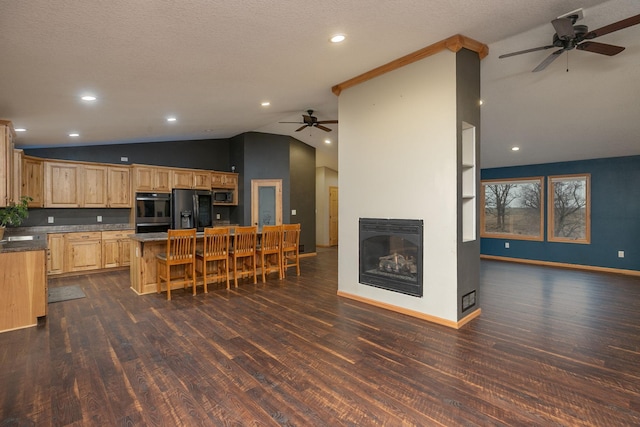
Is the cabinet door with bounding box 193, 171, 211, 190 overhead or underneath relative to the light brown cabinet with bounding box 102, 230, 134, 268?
overhead

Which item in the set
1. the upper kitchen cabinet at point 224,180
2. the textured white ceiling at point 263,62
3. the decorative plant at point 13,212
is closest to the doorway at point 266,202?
the upper kitchen cabinet at point 224,180

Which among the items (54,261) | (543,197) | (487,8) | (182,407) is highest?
(487,8)

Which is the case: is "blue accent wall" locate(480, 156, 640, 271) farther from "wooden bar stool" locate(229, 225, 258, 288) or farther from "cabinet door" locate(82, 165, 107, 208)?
"cabinet door" locate(82, 165, 107, 208)

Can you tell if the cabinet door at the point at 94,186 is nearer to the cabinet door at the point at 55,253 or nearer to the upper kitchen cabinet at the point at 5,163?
the cabinet door at the point at 55,253

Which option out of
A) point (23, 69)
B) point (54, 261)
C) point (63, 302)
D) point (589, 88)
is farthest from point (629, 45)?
point (54, 261)

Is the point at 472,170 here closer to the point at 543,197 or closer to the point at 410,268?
the point at 410,268

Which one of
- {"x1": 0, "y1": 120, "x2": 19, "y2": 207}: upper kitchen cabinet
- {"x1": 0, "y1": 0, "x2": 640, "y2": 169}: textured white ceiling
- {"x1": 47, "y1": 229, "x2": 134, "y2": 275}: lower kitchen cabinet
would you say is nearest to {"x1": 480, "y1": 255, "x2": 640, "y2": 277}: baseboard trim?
{"x1": 0, "y1": 0, "x2": 640, "y2": 169}: textured white ceiling

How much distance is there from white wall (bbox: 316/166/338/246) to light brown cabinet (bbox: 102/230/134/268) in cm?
584

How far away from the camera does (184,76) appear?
3518 millimetres

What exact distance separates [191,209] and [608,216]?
28.2 feet

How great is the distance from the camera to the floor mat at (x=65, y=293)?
441 centimetres

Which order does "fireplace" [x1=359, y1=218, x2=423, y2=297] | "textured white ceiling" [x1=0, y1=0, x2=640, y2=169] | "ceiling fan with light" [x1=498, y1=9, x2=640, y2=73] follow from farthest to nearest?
"fireplace" [x1=359, y1=218, x2=423, y2=297]
"ceiling fan with light" [x1=498, y1=9, x2=640, y2=73]
"textured white ceiling" [x1=0, y1=0, x2=640, y2=169]

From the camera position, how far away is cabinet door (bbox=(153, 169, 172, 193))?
682 cm

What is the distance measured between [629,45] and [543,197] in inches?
171
